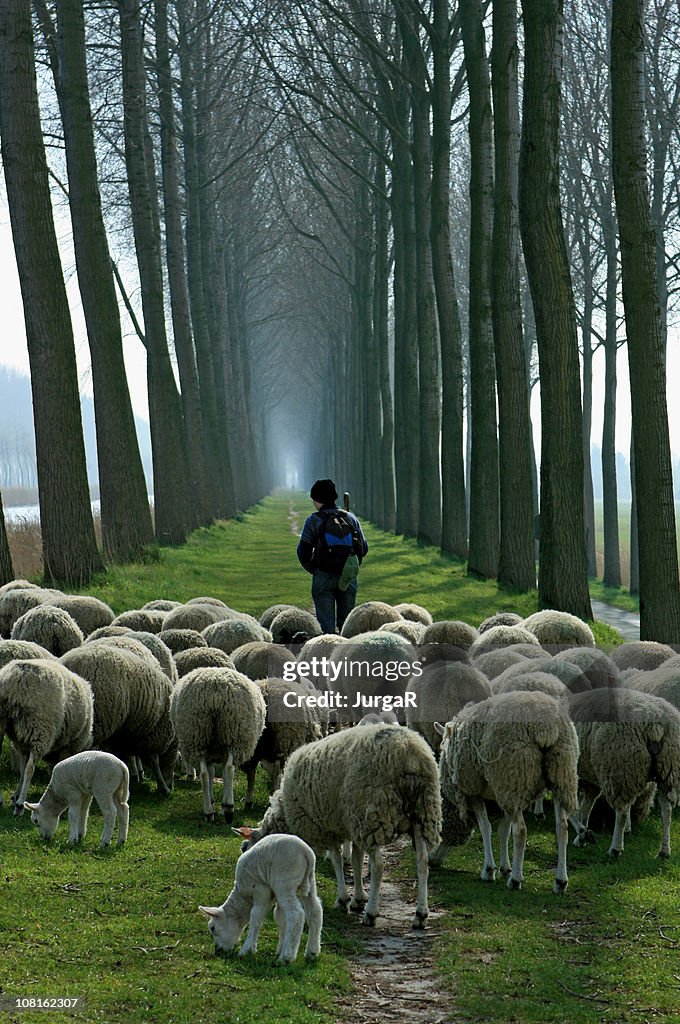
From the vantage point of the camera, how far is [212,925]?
602 centimetres

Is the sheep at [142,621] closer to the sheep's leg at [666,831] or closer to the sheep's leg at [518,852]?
the sheep's leg at [518,852]

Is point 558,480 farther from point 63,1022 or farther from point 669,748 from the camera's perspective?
point 63,1022

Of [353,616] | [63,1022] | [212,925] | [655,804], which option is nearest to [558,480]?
[353,616]

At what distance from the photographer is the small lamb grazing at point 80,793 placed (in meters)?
7.68

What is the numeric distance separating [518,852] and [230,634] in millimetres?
5218

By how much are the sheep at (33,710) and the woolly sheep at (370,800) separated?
7.00ft

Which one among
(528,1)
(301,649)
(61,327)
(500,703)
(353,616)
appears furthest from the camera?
(61,327)

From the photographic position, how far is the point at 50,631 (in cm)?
1120

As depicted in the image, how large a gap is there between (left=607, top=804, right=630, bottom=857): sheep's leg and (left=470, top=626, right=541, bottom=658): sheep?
3.33 m

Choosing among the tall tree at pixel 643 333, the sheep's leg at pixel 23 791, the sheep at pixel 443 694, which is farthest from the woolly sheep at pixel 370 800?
the tall tree at pixel 643 333

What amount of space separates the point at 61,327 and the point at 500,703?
10.9m

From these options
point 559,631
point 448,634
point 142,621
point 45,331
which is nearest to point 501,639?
point 448,634

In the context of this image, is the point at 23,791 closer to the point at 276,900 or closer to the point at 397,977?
the point at 276,900

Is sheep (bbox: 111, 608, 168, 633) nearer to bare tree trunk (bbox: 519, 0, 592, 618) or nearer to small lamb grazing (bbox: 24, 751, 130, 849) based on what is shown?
small lamb grazing (bbox: 24, 751, 130, 849)
